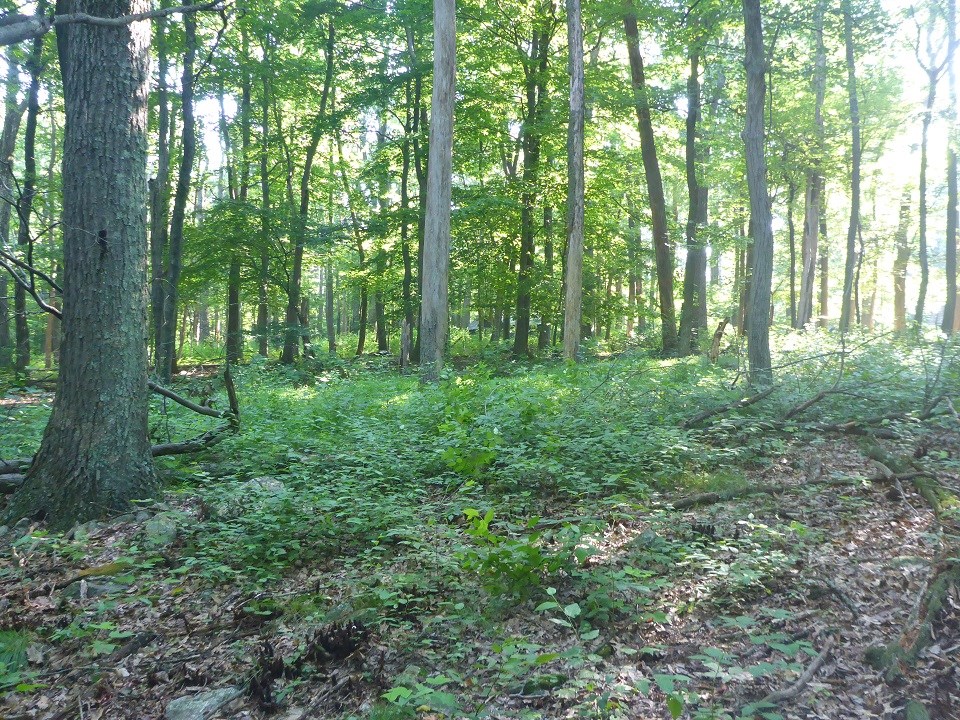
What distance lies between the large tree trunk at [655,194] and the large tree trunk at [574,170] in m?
1.96

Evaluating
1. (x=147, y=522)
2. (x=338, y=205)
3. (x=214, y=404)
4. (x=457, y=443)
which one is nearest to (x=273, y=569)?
(x=147, y=522)

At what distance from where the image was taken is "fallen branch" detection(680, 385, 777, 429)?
824 centimetres

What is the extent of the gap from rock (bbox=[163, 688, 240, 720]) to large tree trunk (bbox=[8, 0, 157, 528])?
2736mm

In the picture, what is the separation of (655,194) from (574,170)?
3126 millimetres

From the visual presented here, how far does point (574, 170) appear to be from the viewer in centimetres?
1602

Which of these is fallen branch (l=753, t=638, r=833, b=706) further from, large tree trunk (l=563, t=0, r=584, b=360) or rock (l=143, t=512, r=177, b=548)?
large tree trunk (l=563, t=0, r=584, b=360)

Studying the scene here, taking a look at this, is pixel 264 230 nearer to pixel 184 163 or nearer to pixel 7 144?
pixel 184 163

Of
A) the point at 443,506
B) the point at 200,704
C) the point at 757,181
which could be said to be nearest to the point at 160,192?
the point at 757,181

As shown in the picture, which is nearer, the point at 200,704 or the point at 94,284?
the point at 200,704

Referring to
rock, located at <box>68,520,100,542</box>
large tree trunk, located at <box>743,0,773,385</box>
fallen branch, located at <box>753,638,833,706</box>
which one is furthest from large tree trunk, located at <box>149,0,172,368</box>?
fallen branch, located at <box>753,638,833,706</box>

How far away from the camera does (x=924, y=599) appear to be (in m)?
3.57

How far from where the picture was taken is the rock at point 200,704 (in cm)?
321

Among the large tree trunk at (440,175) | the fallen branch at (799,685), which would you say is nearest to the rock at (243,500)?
the fallen branch at (799,685)

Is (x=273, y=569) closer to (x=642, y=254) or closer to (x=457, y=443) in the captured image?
(x=457, y=443)
